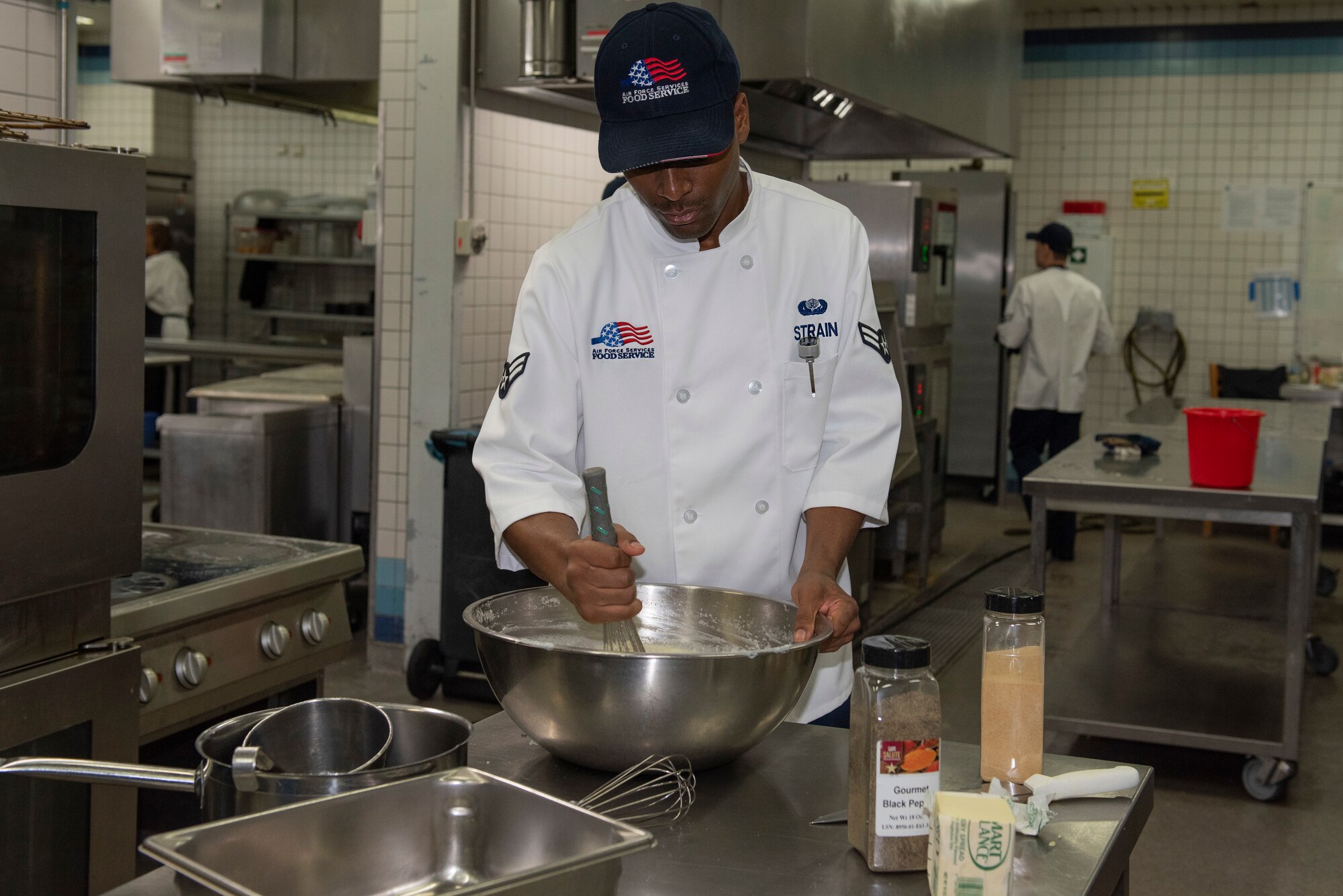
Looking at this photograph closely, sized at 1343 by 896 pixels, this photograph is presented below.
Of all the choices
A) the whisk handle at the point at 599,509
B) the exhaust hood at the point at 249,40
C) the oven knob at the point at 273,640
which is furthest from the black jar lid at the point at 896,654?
the exhaust hood at the point at 249,40

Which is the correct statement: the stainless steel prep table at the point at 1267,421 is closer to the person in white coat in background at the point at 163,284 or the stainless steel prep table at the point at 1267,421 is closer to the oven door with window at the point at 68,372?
the oven door with window at the point at 68,372

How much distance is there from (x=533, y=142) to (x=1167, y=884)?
10.4ft

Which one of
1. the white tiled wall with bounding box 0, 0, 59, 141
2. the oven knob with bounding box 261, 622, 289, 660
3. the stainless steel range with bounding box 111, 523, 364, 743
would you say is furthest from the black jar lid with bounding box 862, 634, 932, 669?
the white tiled wall with bounding box 0, 0, 59, 141

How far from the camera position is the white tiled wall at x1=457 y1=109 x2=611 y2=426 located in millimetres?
4484

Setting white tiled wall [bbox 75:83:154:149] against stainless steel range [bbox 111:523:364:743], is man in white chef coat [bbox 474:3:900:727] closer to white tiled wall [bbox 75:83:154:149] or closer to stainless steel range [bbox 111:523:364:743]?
stainless steel range [bbox 111:523:364:743]

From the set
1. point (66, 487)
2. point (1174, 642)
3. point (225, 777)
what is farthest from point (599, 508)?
point (1174, 642)

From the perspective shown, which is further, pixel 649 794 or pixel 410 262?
pixel 410 262

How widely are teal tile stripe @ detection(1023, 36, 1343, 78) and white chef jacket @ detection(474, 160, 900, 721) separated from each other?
7549 mm

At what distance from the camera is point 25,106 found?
96.0 inches

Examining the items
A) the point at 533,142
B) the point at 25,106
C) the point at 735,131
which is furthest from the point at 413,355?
the point at 735,131

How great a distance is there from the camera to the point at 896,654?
1.14 metres

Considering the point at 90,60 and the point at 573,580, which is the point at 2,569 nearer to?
the point at 573,580

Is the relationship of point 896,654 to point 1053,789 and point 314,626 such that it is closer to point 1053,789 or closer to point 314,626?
point 1053,789

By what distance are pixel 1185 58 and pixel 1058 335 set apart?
2635 millimetres
